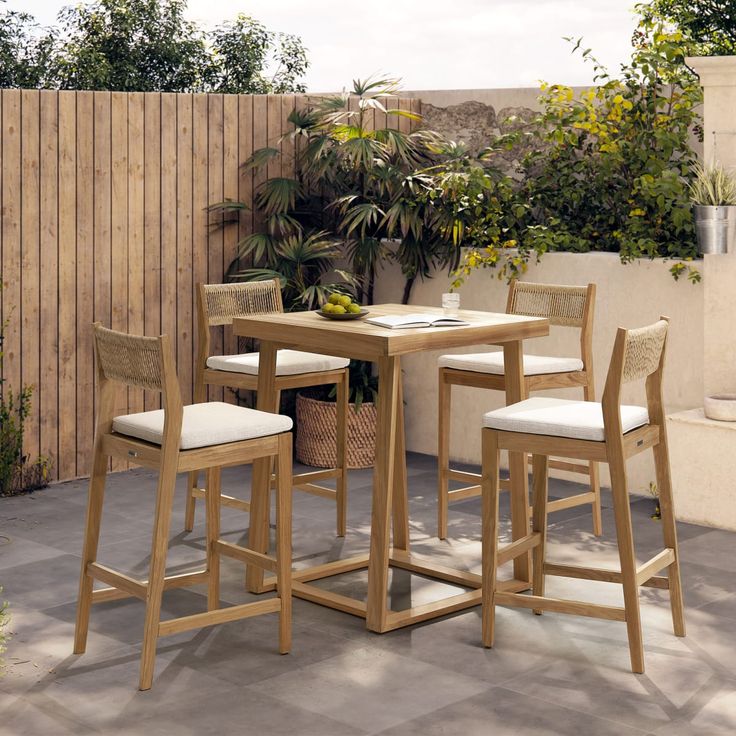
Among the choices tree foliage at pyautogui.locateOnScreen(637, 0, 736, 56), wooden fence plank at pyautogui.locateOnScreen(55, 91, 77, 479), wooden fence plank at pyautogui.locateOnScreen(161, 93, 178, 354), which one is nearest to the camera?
wooden fence plank at pyautogui.locateOnScreen(55, 91, 77, 479)

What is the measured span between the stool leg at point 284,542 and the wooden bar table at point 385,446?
333mm

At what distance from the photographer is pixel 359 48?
19109mm

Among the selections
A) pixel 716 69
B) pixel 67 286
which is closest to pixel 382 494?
pixel 716 69

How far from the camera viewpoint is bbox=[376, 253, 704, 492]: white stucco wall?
5.77 metres

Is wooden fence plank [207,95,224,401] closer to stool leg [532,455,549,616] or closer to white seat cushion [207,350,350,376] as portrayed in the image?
white seat cushion [207,350,350,376]

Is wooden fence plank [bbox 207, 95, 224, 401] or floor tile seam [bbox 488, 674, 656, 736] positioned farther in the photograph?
wooden fence plank [bbox 207, 95, 224, 401]

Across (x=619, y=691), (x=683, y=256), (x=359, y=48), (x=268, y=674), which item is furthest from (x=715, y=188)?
(x=359, y=48)

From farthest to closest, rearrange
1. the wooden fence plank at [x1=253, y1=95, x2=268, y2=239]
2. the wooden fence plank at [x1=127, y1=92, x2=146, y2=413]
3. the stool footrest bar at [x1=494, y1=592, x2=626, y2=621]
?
the wooden fence plank at [x1=253, y1=95, x2=268, y2=239] → the wooden fence plank at [x1=127, y1=92, x2=146, y2=413] → the stool footrest bar at [x1=494, y1=592, x2=626, y2=621]

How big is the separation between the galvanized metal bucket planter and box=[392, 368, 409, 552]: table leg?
1575mm

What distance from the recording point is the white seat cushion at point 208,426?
3576 millimetres

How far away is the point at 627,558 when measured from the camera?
3.66 m

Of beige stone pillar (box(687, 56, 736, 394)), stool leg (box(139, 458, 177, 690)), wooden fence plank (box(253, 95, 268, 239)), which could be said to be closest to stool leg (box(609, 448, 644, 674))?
stool leg (box(139, 458, 177, 690))

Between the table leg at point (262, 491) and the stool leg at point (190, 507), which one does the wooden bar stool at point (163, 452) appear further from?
the stool leg at point (190, 507)

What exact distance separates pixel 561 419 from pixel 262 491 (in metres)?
1.17
